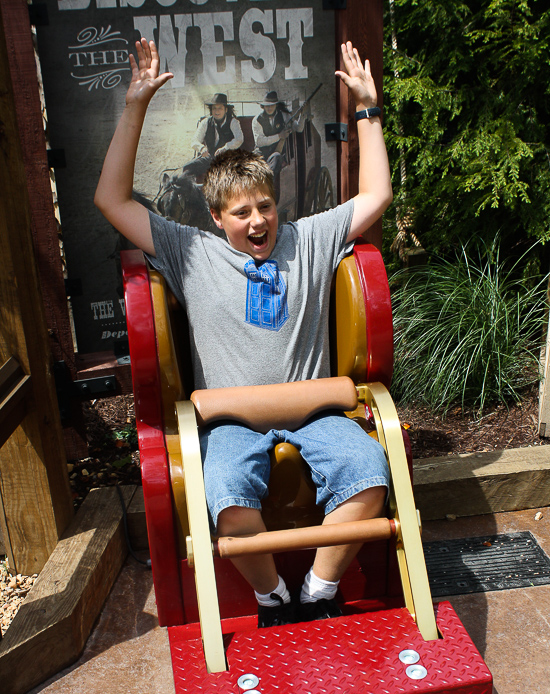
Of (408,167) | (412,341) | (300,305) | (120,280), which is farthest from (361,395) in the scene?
(408,167)

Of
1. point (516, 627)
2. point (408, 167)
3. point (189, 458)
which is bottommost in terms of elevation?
point (516, 627)

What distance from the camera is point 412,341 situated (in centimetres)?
354

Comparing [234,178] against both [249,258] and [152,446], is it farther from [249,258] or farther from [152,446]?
[152,446]

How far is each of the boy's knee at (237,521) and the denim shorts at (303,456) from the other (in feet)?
0.06

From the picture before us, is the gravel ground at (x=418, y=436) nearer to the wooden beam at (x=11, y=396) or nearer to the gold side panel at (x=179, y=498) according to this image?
the wooden beam at (x=11, y=396)

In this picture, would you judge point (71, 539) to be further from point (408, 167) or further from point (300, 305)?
point (408, 167)

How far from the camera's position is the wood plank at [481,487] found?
260cm

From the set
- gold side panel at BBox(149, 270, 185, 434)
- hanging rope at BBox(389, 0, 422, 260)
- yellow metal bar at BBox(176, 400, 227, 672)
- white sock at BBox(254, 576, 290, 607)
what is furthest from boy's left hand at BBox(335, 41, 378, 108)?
hanging rope at BBox(389, 0, 422, 260)

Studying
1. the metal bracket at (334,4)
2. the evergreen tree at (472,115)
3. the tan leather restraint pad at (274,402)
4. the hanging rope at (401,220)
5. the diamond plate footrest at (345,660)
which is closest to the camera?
the diamond plate footrest at (345,660)

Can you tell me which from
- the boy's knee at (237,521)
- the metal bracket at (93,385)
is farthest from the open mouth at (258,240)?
the metal bracket at (93,385)

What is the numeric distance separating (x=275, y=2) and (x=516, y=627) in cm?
254

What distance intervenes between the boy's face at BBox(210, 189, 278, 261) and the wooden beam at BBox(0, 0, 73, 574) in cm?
68

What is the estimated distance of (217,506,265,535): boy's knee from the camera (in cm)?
166

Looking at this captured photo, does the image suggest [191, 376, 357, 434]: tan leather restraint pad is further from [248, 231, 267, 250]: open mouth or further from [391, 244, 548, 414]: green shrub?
[391, 244, 548, 414]: green shrub
